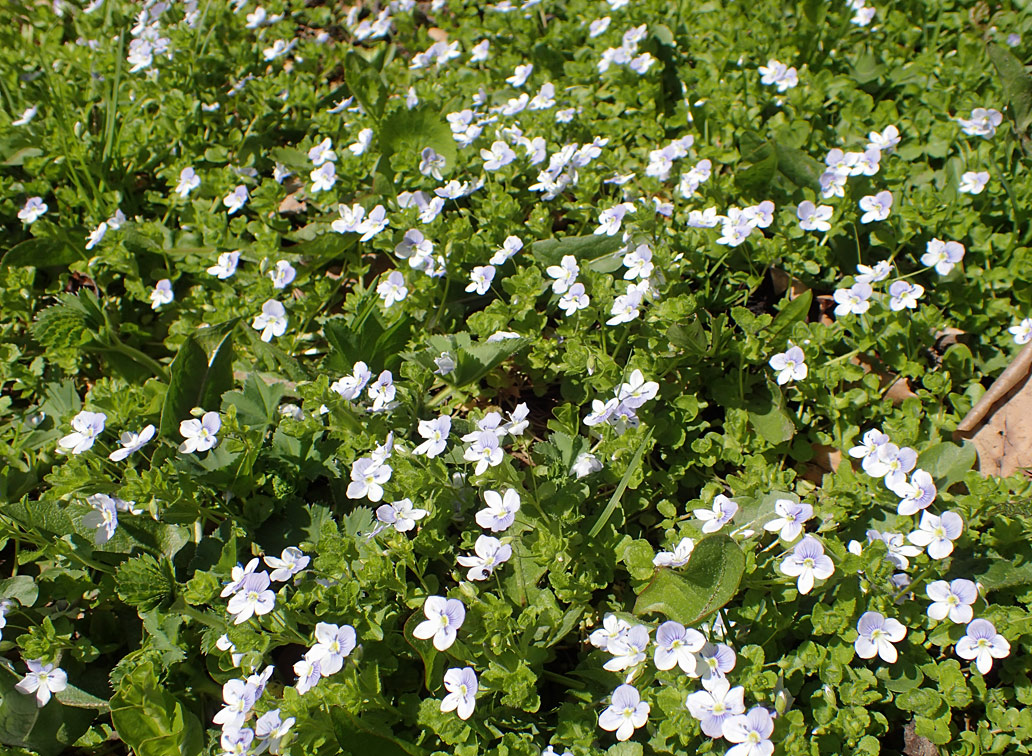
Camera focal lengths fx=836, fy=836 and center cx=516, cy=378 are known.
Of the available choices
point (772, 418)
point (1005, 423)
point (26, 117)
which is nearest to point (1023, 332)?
point (1005, 423)

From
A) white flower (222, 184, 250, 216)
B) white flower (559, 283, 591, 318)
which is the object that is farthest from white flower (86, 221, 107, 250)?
white flower (559, 283, 591, 318)

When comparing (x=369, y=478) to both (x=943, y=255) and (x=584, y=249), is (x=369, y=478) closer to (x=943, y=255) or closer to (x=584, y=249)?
(x=584, y=249)

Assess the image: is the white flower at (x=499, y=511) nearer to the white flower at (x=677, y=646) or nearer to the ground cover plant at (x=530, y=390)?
the ground cover plant at (x=530, y=390)

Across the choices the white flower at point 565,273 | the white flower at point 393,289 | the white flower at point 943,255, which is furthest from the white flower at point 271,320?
the white flower at point 943,255

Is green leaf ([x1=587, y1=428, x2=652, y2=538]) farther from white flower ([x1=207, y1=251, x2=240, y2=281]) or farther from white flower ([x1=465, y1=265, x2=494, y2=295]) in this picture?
white flower ([x1=207, y1=251, x2=240, y2=281])

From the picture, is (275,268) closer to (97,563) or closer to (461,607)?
(97,563)

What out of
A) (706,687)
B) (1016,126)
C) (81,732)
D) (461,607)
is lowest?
(81,732)

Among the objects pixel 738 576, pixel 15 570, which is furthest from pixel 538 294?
pixel 15 570
